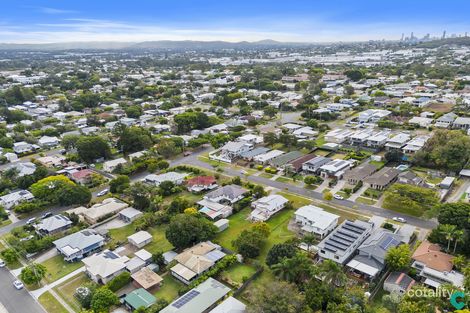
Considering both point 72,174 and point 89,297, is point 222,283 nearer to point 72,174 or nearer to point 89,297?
point 89,297

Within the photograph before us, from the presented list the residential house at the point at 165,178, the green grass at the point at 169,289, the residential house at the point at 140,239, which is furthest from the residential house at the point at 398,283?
the residential house at the point at 165,178

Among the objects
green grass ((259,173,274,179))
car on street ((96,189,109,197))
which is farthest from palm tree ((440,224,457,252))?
car on street ((96,189,109,197))

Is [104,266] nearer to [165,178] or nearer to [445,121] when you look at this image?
[165,178]

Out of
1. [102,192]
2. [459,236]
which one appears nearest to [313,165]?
[459,236]

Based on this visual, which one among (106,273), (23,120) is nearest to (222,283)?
(106,273)

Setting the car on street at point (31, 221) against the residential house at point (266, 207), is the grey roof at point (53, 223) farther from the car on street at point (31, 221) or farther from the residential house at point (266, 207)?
the residential house at point (266, 207)

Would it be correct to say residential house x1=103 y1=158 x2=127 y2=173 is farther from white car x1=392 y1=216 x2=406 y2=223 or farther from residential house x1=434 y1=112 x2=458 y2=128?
residential house x1=434 y1=112 x2=458 y2=128
